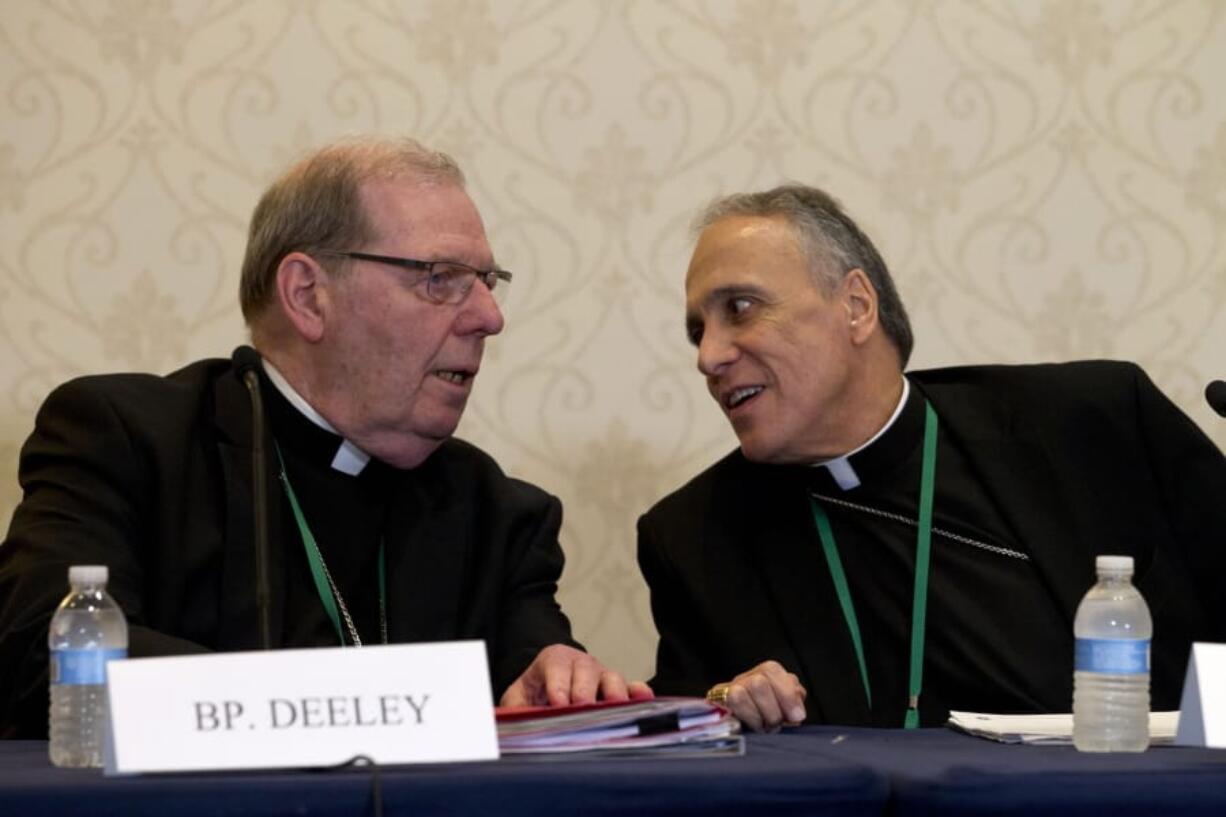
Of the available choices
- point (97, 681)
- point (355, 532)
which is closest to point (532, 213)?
point (355, 532)

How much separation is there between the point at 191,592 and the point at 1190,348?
2.31 metres

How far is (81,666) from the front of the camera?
2.01 meters

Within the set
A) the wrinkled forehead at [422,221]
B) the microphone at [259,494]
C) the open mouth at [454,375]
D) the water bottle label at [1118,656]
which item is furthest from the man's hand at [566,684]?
the wrinkled forehead at [422,221]

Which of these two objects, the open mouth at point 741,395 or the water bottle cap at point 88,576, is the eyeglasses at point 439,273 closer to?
the open mouth at point 741,395

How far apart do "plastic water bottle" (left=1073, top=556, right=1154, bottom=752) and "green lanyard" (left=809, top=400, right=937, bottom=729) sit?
3.10ft

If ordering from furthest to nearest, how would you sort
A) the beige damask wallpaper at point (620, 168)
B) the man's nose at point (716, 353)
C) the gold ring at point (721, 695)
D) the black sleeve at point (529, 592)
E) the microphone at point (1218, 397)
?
the beige damask wallpaper at point (620, 168), the man's nose at point (716, 353), the black sleeve at point (529, 592), the gold ring at point (721, 695), the microphone at point (1218, 397)

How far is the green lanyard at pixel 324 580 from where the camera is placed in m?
3.07

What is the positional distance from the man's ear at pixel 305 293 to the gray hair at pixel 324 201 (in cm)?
3

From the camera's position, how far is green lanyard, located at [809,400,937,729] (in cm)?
320

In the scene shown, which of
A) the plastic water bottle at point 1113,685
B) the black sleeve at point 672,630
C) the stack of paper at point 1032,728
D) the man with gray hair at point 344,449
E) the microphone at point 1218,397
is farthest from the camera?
the black sleeve at point 672,630

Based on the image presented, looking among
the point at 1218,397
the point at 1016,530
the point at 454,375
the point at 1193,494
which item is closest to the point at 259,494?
the point at 454,375

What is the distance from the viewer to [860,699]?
3.16 metres

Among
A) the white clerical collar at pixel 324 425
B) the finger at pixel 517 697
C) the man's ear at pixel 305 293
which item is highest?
the man's ear at pixel 305 293

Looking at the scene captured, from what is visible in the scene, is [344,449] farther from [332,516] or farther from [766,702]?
[766,702]
